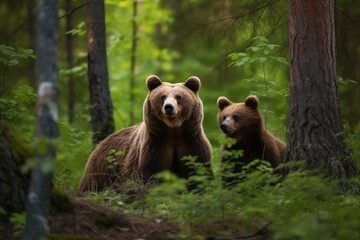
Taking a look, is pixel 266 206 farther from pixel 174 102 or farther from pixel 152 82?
pixel 152 82

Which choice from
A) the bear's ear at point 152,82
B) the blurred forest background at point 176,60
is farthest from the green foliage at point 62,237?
the bear's ear at point 152,82

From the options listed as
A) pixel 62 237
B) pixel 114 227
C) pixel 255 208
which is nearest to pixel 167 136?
pixel 114 227

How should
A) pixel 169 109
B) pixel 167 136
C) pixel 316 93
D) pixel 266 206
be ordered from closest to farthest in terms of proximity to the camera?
pixel 266 206 < pixel 316 93 < pixel 169 109 < pixel 167 136

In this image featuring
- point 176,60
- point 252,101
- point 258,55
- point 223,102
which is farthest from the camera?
point 176,60

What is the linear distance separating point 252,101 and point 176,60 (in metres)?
15.8

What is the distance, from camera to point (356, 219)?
5.73 metres

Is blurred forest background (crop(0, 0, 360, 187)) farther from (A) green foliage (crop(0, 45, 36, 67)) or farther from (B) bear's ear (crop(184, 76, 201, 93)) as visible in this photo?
(B) bear's ear (crop(184, 76, 201, 93))

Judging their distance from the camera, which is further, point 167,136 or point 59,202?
point 167,136

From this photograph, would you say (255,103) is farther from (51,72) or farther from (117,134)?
(51,72)

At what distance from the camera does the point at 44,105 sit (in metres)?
4.89

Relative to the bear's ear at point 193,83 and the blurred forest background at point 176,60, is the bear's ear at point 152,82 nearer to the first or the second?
the bear's ear at point 193,83

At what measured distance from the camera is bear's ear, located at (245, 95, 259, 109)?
33.6ft

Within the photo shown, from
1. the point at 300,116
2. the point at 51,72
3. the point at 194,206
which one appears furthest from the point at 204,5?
the point at 51,72

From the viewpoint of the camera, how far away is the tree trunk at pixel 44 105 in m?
4.88
